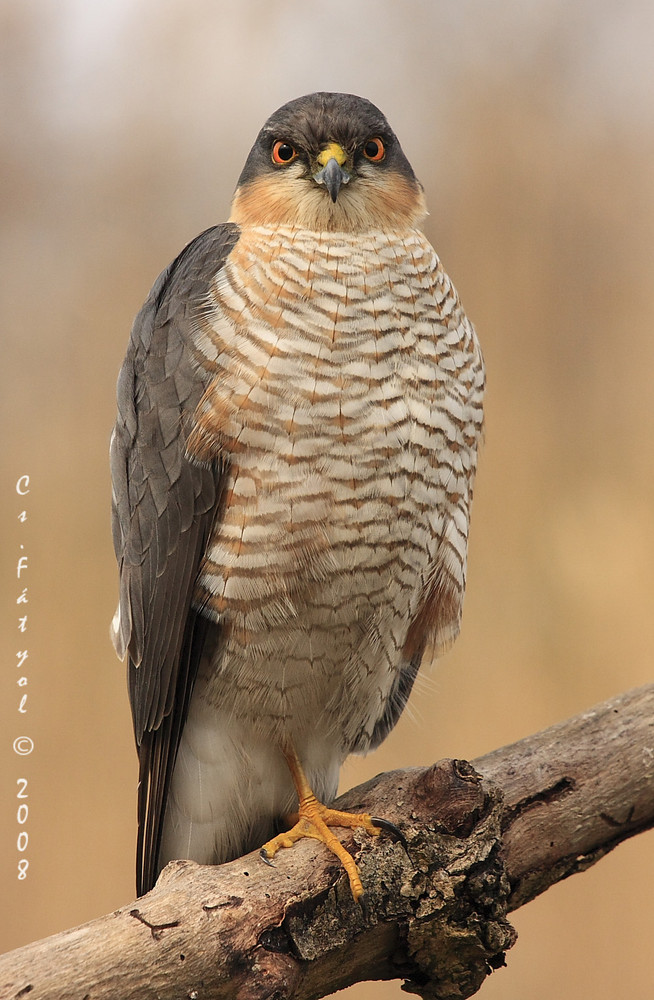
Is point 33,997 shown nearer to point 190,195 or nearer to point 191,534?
point 191,534

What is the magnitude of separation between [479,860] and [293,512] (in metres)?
0.72

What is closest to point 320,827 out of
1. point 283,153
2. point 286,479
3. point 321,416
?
point 286,479

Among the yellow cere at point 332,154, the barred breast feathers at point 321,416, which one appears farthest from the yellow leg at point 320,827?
the yellow cere at point 332,154

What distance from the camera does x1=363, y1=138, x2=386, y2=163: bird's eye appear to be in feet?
6.51

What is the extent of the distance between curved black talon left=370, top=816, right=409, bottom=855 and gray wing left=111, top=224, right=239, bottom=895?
17.6 inches

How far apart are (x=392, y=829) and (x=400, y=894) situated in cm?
13

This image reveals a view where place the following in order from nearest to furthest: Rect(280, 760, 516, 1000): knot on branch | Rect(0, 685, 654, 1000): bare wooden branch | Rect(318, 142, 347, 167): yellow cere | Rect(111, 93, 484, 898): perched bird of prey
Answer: Rect(0, 685, 654, 1000): bare wooden branch → Rect(280, 760, 516, 1000): knot on branch → Rect(111, 93, 484, 898): perched bird of prey → Rect(318, 142, 347, 167): yellow cere

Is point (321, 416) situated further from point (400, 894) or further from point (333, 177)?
point (400, 894)

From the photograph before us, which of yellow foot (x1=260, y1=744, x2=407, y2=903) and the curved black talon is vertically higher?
the curved black talon

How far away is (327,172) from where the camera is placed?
186 cm

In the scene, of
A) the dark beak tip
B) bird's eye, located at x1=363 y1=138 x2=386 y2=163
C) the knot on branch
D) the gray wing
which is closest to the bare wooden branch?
the knot on branch

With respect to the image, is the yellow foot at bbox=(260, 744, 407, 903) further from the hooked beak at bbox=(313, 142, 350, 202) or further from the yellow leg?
the hooked beak at bbox=(313, 142, 350, 202)

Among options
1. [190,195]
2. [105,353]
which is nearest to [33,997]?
[105,353]

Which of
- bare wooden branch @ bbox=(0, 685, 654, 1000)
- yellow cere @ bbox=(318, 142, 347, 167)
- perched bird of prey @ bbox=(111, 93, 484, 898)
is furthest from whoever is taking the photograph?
yellow cere @ bbox=(318, 142, 347, 167)
